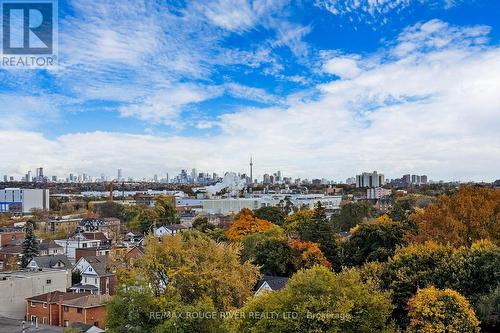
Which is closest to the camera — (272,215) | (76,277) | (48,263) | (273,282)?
(273,282)

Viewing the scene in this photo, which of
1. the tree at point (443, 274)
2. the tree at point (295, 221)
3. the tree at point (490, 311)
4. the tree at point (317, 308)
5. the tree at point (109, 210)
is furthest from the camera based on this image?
the tree at point (109, 210)

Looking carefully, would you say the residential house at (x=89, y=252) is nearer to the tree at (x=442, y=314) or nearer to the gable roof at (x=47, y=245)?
the gable roof at (x=47, y=245)

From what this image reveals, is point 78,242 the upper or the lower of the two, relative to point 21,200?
lower

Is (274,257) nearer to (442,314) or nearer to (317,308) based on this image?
(442,314)

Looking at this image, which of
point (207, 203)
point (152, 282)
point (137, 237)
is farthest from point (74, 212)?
point (152, 282)

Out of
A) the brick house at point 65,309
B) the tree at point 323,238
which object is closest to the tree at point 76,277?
the brick house at point 65,309

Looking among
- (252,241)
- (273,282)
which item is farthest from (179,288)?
(252,241)
